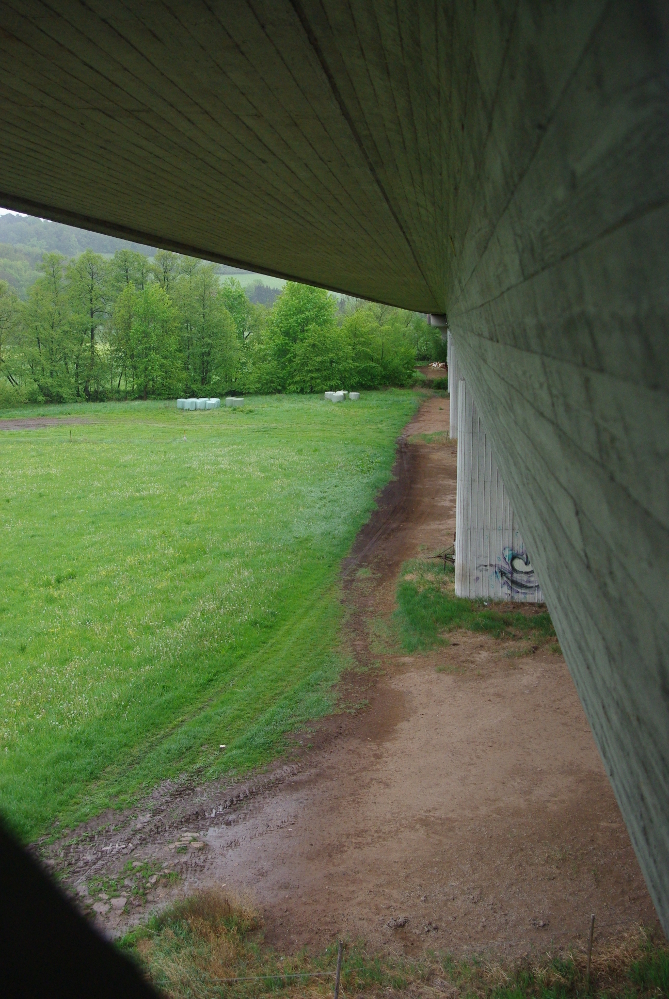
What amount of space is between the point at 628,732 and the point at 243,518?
19.2 metres

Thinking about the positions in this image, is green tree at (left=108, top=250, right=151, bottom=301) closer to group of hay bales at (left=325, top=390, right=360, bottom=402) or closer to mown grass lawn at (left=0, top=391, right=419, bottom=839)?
group of hay bales at (left=325, top=390, right=360, bottom=402)

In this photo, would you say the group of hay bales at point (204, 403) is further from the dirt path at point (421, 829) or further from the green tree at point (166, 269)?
the dirt path at point (421, 829)

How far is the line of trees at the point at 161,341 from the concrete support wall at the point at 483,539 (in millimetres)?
41194

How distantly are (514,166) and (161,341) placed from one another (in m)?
57.4

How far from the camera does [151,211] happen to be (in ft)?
21.6

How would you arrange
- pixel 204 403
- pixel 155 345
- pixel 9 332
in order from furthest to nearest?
pixel 155 345 → pixel 9 332 → pixel 204 403

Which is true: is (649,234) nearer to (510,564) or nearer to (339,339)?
(510,564)

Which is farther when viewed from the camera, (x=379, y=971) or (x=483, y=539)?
(x=483, y=539)

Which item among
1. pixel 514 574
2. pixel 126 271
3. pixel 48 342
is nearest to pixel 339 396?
pixel 126 271

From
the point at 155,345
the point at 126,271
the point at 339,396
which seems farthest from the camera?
the point at 126,271

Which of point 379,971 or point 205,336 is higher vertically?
point 205,336

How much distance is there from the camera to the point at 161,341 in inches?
2215

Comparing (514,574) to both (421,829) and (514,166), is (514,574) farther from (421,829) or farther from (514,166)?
(514,166)

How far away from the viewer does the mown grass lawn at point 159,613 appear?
9.55 metres
